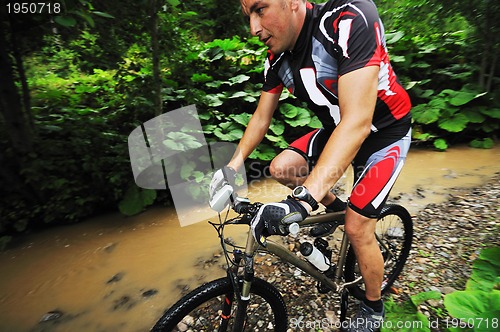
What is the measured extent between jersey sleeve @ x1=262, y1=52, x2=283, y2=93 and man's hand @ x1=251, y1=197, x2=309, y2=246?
3.51 feet

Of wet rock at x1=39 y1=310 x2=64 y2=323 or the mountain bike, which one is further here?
wet rock at x1=39 y1=310 x2=64 y2=323

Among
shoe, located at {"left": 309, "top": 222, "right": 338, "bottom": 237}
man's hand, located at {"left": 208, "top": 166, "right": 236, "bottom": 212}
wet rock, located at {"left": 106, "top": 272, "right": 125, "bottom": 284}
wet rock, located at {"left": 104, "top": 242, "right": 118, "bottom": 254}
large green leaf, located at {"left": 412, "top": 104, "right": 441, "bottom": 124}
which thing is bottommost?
wet rock, located at {"left": 106, "top": 272, "right": 125, "bottom": 284}

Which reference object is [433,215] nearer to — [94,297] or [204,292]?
[204,292]

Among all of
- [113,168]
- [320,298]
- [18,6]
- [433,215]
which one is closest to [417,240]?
[433,215]

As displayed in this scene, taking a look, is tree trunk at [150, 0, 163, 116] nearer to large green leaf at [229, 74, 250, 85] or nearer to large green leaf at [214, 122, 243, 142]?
large green leaf at [214, 122, 243, 142]

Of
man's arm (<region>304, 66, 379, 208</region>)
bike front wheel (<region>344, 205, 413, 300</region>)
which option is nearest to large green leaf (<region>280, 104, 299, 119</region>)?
bike front wheel (<region>344, 205, 413, 300</region>)

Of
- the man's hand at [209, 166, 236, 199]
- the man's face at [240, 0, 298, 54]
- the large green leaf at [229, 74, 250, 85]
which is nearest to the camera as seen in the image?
the man's face at [240, 0, 298, 54]

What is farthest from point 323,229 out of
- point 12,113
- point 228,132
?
point 12,113

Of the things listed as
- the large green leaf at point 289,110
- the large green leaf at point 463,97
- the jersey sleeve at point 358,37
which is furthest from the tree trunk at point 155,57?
the large green leaf at point 463,97

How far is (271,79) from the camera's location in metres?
2.12

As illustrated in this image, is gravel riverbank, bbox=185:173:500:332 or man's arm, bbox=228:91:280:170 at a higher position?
man's arm, bbox=228:91:280:170

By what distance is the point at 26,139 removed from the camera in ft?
13.2

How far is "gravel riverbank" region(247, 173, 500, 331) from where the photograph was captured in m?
2.60

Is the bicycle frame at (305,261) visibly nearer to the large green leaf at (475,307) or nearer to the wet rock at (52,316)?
the large green leaf at (475,307)
